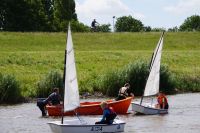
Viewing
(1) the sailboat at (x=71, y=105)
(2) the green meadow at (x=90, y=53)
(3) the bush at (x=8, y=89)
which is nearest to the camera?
(1) the sailboat at (x=71, y=105)

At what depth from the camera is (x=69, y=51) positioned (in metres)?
29.6

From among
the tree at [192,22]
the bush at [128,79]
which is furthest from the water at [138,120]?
the tree at [192,22]

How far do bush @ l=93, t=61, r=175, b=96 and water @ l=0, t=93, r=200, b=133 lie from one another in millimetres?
6023

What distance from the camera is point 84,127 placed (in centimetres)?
2977

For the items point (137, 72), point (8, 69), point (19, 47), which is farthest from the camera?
point (19, 47)

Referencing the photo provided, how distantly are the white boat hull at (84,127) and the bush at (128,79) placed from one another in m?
20.6

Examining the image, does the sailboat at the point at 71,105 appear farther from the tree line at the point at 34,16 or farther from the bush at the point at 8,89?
the tree line at the point at 34,16

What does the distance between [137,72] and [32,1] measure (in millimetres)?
64652

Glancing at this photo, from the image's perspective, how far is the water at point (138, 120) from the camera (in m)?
34.2

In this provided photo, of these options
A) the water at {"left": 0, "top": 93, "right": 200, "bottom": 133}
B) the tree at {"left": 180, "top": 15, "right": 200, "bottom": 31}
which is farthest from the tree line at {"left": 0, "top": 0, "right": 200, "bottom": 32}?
the tree at {"left": 180, "top": 15, "right": 200, "bottom": 31}

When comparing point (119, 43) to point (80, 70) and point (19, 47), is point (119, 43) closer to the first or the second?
point (19, 47)

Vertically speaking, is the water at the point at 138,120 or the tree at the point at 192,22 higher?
the tree at the point at 192,22

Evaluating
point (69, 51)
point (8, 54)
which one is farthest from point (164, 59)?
point (69, 51)

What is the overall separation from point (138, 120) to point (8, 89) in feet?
44.6
